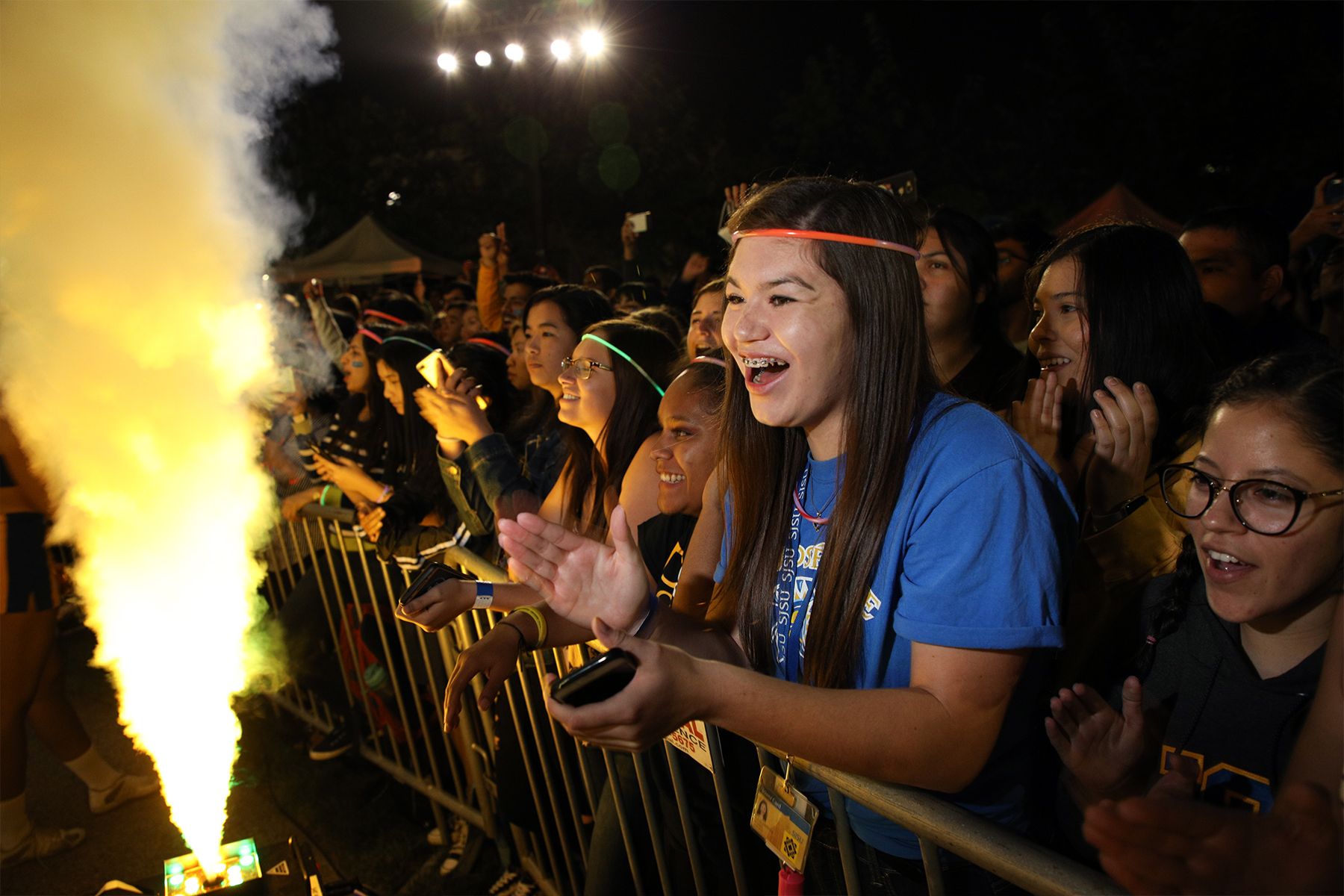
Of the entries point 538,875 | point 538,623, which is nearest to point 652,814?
point 538,623

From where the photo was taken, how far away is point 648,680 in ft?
4.50

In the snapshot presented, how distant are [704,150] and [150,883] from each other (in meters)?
26.1

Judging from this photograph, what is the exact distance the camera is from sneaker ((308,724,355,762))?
16.3 ft

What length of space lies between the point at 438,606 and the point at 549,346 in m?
1.99

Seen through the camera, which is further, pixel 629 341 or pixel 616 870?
pixel 629 341

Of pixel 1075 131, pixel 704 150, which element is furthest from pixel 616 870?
pixel 704 150

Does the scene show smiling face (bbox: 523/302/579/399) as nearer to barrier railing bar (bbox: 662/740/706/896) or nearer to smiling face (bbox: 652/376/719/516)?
smiling face (bbox: 652/376/719/516)

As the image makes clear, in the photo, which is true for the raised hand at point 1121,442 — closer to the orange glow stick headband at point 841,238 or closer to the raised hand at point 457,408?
the orange glow stick headband at point 841,238

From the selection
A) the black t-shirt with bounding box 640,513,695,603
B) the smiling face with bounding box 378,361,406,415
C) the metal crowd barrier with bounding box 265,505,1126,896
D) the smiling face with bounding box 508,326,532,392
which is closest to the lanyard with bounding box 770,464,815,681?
the metal crowd barrier with bounding box 265,505,1126,896

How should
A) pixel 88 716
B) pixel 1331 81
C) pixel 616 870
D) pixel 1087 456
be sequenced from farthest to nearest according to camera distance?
pixel 1331 81 → pixel 88 716 → pixel 616 870 → pixel 1087 456

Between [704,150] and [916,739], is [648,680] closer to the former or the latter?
[916,739]

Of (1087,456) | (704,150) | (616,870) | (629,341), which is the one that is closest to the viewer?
(1087,456)

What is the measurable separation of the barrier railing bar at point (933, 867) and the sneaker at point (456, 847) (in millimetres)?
3179

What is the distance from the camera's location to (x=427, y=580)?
2727mm
